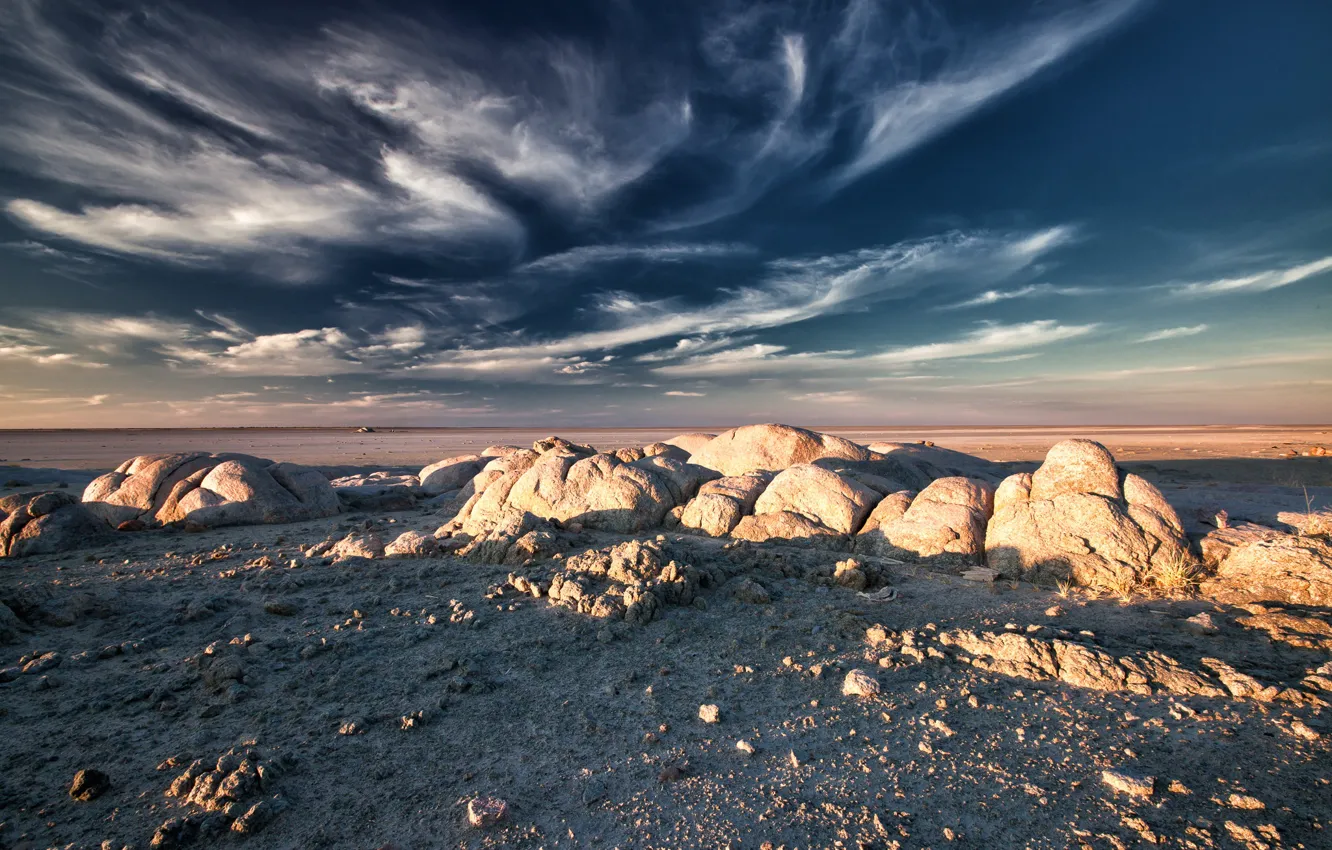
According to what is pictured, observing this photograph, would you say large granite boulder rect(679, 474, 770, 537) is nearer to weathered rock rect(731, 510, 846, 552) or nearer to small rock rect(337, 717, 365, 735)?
weathered rock rect(731, 510, 846, 552)

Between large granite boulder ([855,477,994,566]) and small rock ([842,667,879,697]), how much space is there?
11.6 feet

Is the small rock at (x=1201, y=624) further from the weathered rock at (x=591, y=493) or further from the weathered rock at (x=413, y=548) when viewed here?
the weathered rock at (x=413, y=548)

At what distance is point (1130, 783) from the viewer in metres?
3.14

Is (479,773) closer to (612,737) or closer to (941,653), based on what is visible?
(612,737)

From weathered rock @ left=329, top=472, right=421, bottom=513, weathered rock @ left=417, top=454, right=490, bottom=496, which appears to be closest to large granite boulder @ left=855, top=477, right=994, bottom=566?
weathered rock @ left=329, top=472, right=421, bottom=513

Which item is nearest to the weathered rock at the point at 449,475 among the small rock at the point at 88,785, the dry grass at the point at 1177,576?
the small rock at the point at 88,785

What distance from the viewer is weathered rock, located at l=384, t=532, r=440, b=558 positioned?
848 cm

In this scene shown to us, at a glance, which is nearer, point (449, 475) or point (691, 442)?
point (691, 442)

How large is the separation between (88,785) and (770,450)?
1008 cm

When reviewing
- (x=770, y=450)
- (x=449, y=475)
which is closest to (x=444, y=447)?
(x=449, y=475)

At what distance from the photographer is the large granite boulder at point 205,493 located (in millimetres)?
11453

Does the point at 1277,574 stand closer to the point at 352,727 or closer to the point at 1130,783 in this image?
the point at 1130,783

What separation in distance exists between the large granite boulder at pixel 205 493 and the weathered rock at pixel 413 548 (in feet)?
16.7

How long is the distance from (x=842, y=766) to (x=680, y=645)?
6.62 feet
